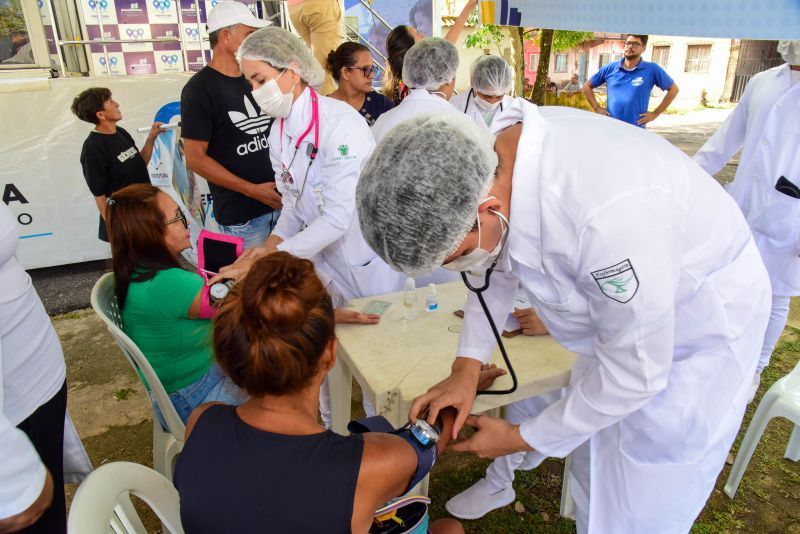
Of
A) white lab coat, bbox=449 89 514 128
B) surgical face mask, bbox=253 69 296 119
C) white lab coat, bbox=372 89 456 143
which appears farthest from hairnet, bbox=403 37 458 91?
surgical face mask, bbox=253 69 296 119

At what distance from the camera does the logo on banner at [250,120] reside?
2.80 meters

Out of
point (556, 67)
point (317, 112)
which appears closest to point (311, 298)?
point (317, 112)

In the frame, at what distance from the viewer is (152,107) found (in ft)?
13.9

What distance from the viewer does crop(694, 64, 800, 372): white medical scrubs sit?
2.33m

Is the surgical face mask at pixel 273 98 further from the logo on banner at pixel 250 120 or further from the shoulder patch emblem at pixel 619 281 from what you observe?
the shoulder patch emblem at pixel 619 281

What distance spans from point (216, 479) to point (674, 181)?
1.00m

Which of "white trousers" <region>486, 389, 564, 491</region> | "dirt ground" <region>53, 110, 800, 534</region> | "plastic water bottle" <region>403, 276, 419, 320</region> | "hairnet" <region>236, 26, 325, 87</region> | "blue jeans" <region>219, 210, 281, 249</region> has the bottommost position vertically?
"dirt ground" <region>53, 110, 800, 534</region>

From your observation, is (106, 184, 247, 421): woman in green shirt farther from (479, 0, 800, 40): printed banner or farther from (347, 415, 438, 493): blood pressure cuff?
(479, 0, 800, 40): printed banner

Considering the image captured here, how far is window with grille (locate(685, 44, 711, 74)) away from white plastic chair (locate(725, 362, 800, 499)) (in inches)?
819

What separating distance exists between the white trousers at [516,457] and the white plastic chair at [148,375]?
3.78 feet

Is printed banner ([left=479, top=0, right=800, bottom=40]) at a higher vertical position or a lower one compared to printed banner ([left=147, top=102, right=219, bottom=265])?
higher

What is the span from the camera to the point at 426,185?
Answer: 0.92 m

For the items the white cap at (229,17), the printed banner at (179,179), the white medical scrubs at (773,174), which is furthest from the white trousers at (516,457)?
the printed banner at (179,179)

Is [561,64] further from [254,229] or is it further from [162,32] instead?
[254,229]
